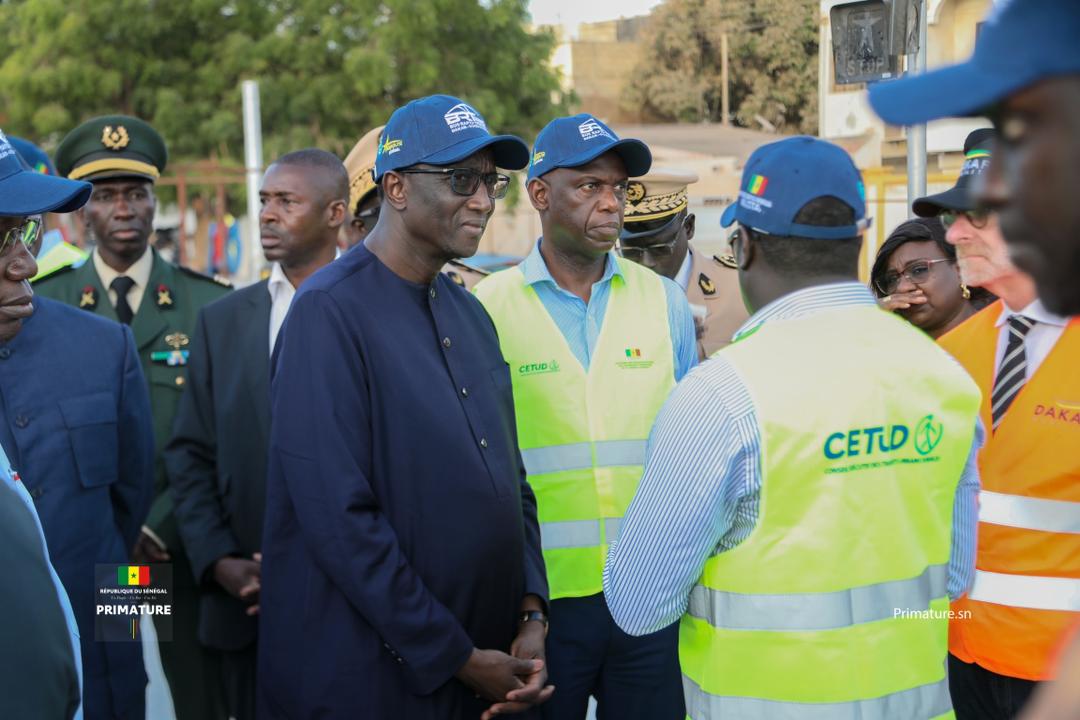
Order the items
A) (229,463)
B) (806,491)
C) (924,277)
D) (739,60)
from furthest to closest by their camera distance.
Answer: (739,60) → (924,277) → (229,463) → (806,491)

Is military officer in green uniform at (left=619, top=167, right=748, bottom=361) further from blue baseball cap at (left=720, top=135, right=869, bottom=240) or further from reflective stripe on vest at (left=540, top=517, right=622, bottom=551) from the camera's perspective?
blue baseball cap at (left=720, top=135, right=869, bottom=240)

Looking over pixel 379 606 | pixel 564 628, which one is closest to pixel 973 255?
pixel 564 628

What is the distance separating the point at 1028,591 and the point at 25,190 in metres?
2.93

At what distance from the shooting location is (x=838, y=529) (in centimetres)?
233

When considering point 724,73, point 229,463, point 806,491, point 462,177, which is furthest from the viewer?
point 724,73

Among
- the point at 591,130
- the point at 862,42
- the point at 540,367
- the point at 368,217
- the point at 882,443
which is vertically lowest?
the point at 540,367

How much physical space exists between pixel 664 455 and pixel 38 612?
1.29m

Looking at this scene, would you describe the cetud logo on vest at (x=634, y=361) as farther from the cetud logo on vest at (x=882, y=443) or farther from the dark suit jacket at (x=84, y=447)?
the dark suit jacket at (x=84, y=447)

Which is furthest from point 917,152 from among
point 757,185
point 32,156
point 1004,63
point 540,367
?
point 1004,63

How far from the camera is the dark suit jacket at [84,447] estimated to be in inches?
138

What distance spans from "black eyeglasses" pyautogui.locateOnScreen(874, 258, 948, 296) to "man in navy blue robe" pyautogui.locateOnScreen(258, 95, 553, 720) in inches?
75.9

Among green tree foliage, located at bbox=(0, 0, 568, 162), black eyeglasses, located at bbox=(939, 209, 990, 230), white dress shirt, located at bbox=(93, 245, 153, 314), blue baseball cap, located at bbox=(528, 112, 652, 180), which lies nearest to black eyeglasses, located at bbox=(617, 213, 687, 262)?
blue baseball cap, located at bbox=(528, 112, 652, 180)

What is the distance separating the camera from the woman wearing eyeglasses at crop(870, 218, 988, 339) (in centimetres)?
421

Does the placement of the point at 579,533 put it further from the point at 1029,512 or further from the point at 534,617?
the point at 1029,512
